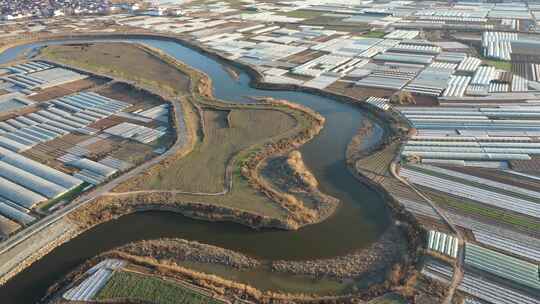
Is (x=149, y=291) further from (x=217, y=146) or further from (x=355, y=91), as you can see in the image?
(x=355, y=91)

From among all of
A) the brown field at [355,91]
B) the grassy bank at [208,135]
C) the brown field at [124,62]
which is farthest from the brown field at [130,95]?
the brown field at [355,91]

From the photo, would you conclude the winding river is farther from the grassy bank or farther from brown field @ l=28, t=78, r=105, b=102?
brown field @ l=28, t=78, r=105, b=102

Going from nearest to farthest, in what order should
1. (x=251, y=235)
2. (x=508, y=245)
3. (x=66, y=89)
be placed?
(x=508, y=245) < (x=251, y=235) < (x=66, y=89)

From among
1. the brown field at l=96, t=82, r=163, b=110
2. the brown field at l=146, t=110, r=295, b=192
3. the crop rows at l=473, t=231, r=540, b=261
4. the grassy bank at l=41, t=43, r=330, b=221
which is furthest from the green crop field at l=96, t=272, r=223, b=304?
the brown field at l=96, t=82, r=163, b=110

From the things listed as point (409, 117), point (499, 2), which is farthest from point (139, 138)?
point (499, 2)

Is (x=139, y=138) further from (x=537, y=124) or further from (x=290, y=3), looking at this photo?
(x=290, y=3)

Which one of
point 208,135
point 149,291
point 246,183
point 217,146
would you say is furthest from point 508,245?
point 208,135

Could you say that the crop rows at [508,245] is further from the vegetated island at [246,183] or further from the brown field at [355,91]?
the brown field at [355,91]
